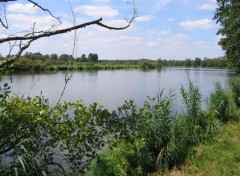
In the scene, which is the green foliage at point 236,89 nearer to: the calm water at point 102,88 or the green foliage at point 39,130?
the calm water at point 102,88

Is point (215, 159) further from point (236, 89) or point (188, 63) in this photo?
point (188, 63)

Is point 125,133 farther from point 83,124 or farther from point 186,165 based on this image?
point 186,165

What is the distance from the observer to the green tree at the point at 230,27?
2781 cm

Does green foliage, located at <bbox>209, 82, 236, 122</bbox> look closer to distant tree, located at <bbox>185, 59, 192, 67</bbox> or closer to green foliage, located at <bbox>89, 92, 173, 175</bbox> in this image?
green foliage, located at <bbox>89, 92, 173, 175</bbox>

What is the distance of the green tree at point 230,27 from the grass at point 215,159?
2212 cm

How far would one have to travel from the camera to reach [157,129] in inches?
275

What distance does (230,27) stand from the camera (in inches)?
1148

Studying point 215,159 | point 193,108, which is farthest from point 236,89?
point 215,159

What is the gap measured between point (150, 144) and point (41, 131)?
2.98 metres

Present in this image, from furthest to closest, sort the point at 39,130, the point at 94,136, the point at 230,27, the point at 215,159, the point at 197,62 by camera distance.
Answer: the point at 197,62 < the point at 230,27 < the point at 215,159 < the point at 94,136 < the point at 39,130

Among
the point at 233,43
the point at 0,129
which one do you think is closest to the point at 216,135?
the point at 0,129

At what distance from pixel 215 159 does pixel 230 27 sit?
2509 cm

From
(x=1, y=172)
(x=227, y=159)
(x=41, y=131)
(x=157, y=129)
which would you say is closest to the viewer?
(x=1, y=172)

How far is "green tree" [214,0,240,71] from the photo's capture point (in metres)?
27.8
